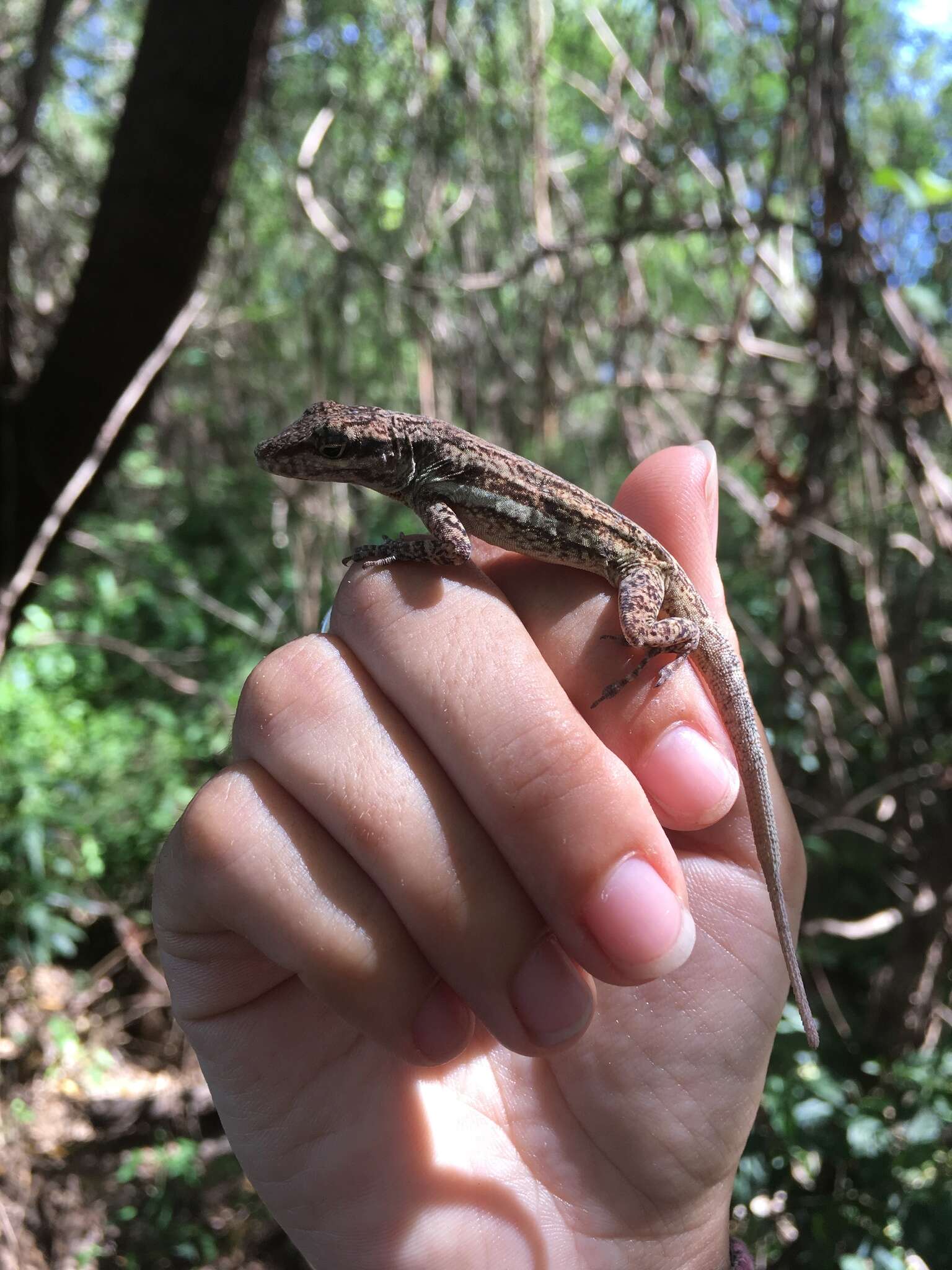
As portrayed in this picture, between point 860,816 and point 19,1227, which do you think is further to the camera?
point 860,816

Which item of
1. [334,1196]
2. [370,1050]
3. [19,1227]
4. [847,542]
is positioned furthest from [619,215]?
[19,1227]

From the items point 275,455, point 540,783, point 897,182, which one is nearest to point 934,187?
point 897,182

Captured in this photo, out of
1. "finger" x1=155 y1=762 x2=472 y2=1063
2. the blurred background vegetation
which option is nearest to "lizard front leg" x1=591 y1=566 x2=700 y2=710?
"finger" x1=155 y1=762 x2=472 y2=1063

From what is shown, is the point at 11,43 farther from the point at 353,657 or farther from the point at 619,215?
the point at 353,657

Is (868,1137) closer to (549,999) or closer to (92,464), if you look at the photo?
(549,999)

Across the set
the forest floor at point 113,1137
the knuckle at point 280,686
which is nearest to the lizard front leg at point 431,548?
the knuckle at point 280,686
